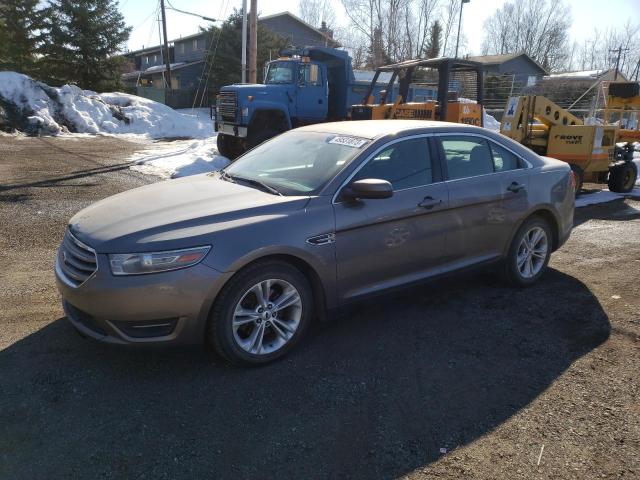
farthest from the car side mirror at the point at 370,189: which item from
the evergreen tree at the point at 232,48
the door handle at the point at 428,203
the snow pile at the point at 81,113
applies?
the evergreen tree at the point at 232,48

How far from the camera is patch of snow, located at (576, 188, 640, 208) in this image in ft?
32.5

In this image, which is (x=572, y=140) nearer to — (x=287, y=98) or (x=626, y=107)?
(x=626, y=107)

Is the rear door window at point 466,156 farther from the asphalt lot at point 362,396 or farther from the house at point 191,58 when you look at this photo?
the house at point 191,58

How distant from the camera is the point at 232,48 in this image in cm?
3347

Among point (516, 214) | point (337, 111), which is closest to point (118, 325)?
point (516, 214)

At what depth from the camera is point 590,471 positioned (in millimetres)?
2623

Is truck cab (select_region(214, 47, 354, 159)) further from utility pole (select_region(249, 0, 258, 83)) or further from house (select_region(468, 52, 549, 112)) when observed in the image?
house (select_region(468, 52, 549, 112))

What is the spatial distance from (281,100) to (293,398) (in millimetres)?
11149

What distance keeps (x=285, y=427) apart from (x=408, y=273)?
1.73m

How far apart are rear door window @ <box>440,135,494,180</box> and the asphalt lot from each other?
3.25ft

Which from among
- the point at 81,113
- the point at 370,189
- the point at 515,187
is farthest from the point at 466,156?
the point at 81,113

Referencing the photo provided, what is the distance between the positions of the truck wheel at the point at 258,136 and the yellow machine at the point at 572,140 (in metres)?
5.56

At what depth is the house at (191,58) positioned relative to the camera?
36.7 m

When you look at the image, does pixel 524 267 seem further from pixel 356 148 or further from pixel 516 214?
pixel 356 148
